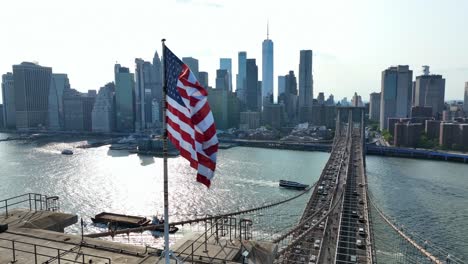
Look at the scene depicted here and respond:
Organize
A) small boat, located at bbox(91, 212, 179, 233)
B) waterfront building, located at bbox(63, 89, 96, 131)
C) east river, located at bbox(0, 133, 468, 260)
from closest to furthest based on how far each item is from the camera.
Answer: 1. small boat, located at bbox(91, 212, 179, 233)
2. east river, located at bbox(0, 133, 468, 260)
3. waterfront building, located at bbox(63, 89, 96, 131)

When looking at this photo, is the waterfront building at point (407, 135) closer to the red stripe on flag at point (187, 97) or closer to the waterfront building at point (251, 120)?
the waterfront building at point (251, 120)

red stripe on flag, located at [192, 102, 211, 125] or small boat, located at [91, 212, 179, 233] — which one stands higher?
red stripe on flag, located at [192, 102, 211, 125]

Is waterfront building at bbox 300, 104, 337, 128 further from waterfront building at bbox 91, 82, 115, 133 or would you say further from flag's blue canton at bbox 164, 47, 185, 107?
flag's blue canton at bbox 164, 47, 185, 107

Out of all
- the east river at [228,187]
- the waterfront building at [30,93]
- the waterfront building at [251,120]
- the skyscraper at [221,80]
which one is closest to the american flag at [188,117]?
the east river at [228,187]

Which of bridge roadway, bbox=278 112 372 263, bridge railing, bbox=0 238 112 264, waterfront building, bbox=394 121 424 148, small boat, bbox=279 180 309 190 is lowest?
small boat, bbox=279 180 309 190

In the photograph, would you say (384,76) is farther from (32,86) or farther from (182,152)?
(182,152)

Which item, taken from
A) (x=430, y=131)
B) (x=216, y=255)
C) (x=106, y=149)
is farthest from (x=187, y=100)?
(x=430, y=131)

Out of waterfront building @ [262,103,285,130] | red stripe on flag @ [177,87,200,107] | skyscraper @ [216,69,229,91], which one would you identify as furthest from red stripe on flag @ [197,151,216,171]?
skyscraper @ [216,69,229,91]
